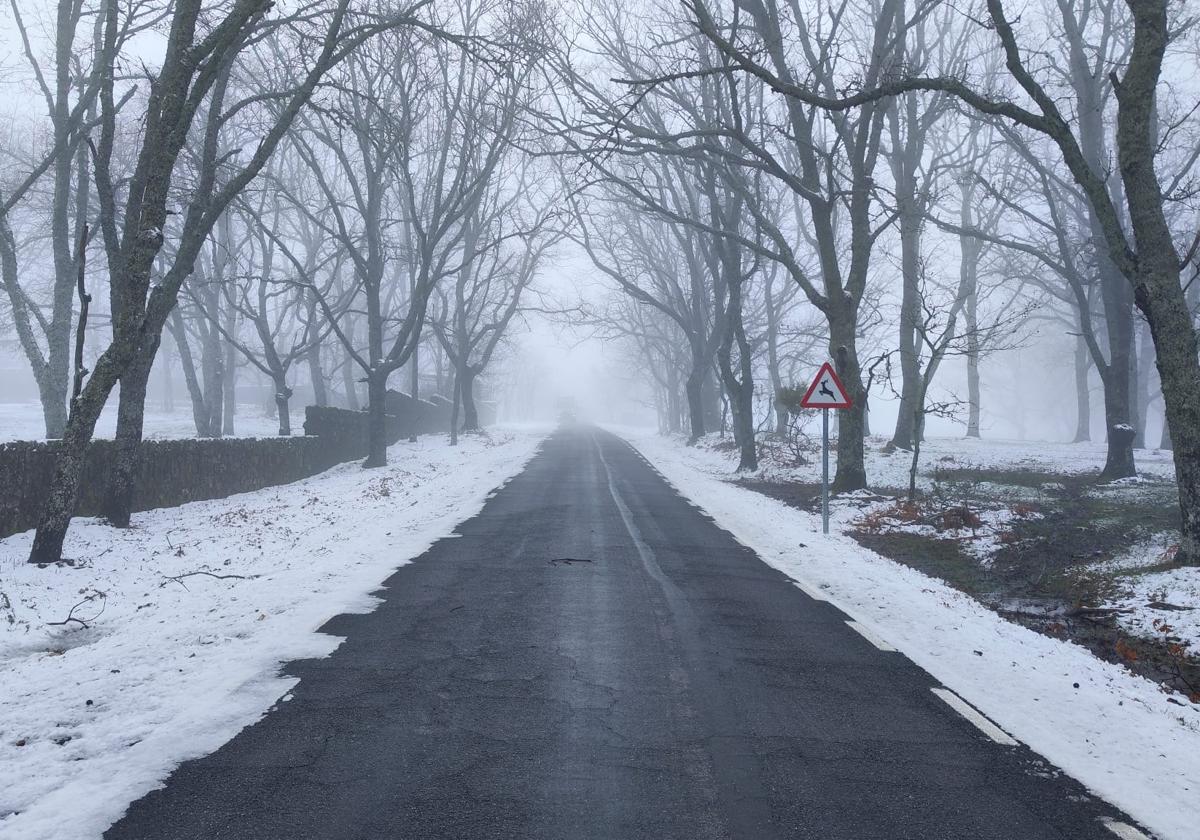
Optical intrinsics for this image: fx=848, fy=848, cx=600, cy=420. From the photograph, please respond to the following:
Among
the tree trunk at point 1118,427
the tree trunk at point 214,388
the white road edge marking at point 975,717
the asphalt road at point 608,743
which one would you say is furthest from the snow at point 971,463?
the tree trunk at point 214,388

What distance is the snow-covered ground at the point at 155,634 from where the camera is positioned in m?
3.81

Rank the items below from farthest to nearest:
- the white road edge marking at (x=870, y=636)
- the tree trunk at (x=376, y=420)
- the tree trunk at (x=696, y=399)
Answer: the tree trunk at (x=696, y=399)
the tree trunk at (x=376, y=420)
the white road edge marking at (x=870, y=636)

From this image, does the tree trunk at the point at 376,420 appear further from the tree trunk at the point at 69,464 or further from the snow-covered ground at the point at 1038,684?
the snow-covered ground at the point at 1038,684

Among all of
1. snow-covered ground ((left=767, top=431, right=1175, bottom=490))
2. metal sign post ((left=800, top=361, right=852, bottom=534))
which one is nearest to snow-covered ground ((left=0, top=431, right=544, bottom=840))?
metal sign post ((left=800, top=361, right=852, bottom=534))

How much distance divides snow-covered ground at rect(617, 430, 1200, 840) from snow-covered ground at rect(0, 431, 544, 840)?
428 centimetres

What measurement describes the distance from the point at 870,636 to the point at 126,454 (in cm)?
1094

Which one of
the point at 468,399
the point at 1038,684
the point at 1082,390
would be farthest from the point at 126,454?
the point at 1082,390

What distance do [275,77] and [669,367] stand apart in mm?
42939

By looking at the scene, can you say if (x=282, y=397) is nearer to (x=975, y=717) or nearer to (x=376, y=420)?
(x=376, y=420)

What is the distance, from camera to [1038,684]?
560 cm

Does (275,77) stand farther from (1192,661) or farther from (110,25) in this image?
(1192,661)

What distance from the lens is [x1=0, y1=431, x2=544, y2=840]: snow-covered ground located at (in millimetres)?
3809

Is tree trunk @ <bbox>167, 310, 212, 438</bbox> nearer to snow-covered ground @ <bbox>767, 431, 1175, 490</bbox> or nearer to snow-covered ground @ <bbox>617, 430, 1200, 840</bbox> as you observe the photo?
snow-covered ground @ <bbox>767, 431, 1175, 490</bbox>

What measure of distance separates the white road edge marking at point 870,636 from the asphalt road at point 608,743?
4.4 inches
